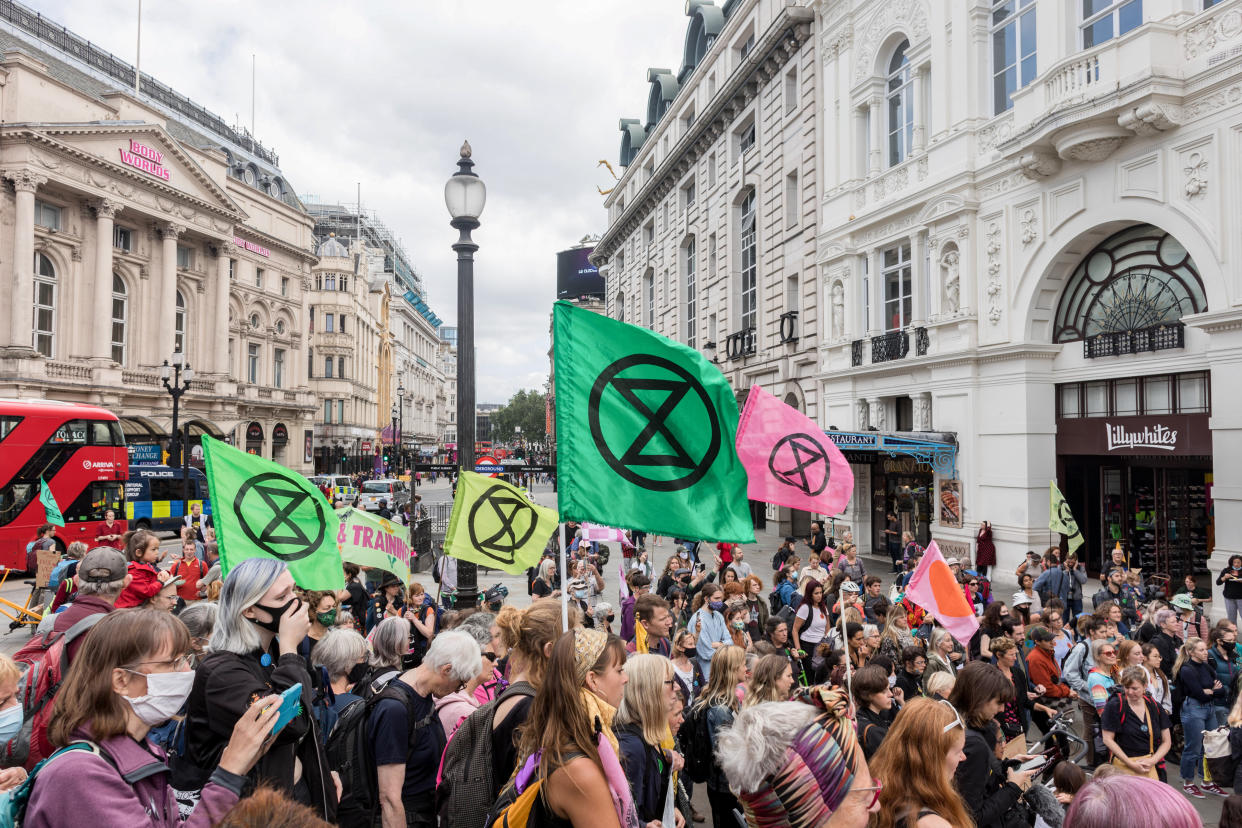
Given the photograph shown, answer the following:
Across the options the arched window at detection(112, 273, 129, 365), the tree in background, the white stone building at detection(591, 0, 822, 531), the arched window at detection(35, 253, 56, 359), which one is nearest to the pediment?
the arched window at detection(35, 253, 56, 359)

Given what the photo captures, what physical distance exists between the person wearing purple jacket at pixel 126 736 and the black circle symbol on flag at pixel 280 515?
10.5 feet

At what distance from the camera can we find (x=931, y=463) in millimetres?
21188

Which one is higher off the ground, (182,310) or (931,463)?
(182,310)

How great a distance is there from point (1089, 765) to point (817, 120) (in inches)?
929

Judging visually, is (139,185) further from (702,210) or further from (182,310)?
(702,210)

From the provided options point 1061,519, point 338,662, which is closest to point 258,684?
point 338,662

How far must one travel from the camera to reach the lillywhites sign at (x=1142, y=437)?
52.7 ft

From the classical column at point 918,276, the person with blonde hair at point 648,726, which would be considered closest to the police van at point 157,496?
the classical column at point 918,276

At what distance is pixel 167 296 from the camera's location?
44.6 m

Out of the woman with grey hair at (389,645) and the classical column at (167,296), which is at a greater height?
the classical column at (167,296)

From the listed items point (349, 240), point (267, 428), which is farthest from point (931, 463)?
point (349, 240)

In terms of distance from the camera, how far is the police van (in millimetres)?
28109

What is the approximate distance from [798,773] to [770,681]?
202 centimetres

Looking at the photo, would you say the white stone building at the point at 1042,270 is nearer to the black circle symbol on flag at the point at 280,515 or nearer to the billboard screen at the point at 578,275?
the black circle symbol on flag at the point at 280,515
